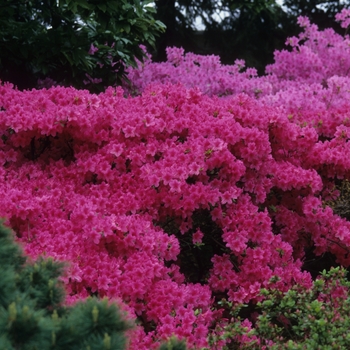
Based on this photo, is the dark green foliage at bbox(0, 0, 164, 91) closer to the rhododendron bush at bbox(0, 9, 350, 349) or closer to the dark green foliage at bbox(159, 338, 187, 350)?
the rhododendron bush at bbox(0, 9, 350, 349)

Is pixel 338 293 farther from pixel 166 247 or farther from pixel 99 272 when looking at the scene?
pixel 99 272

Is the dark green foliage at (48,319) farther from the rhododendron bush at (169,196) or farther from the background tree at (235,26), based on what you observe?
the background tree at (235,26)

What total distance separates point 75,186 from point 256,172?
46.1 inches

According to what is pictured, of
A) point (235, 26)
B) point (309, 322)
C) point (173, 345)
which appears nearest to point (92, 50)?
point (309, 322)

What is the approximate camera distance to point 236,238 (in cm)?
350

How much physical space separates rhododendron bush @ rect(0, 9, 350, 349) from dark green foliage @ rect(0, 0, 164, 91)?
1106mm

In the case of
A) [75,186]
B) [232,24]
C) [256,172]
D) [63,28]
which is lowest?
[75,186]

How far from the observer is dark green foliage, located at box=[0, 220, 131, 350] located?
5.18 ft

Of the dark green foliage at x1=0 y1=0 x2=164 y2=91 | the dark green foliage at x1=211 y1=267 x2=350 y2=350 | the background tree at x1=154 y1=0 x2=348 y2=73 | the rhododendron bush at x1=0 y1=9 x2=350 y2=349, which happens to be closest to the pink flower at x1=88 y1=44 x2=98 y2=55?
the dark green foliage at x1=0 y1=0 x2=164 y2=91

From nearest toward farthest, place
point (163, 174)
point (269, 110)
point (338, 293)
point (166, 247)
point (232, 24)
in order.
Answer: point (338, 293), point (166, 247), point (163, 174), point (269, 110), point (232, 24)

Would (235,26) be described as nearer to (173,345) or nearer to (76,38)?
(76,38)

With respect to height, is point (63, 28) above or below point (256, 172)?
above

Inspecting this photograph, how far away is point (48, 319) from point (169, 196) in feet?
6.03

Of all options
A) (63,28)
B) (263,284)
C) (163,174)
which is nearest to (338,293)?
(263,284)
